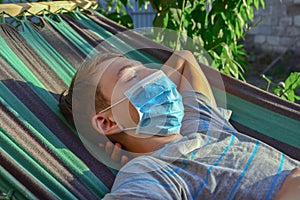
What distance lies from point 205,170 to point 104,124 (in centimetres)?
37

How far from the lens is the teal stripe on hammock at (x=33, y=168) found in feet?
4.99

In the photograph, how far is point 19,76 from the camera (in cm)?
199

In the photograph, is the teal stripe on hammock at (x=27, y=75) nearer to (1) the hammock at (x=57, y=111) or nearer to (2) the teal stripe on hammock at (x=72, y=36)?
(1) the hammock at (x=57, y=111)

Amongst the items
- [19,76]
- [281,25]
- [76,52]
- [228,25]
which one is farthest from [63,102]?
[281,25]

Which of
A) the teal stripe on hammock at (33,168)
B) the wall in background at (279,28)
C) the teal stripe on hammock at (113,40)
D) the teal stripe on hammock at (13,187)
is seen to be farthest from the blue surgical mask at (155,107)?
the wall in background at (279,28)

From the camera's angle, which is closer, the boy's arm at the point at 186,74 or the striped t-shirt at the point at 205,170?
the striped t-shirt at the point at 205,170

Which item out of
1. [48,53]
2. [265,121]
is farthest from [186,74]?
[48,53]

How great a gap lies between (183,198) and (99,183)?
32 cm

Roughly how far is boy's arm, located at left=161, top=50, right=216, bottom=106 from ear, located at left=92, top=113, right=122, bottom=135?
1.29ft

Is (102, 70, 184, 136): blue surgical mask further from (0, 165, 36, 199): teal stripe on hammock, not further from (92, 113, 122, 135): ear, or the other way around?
(0, 165, 36, 199): teal stripe on hammock

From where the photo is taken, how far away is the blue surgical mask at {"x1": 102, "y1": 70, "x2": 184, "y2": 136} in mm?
1686

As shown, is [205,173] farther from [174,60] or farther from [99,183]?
[174,60]

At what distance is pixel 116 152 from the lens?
170 centimetres

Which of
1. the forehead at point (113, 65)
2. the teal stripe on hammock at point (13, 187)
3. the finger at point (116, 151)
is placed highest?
the forehead at point (113, 65)
